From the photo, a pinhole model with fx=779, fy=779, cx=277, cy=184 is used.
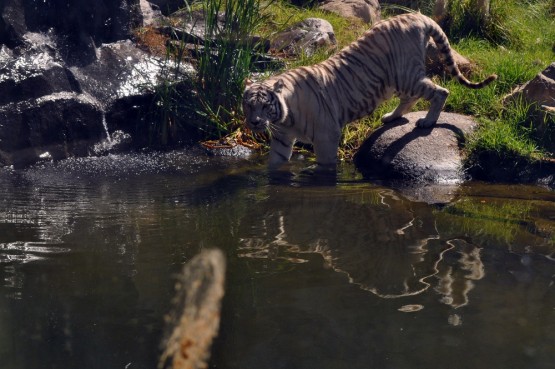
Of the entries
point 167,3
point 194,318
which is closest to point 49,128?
point 167,3

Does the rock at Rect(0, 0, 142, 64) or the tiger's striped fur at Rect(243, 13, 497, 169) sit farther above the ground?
the rock at Rect(0, 0, 142, 64)

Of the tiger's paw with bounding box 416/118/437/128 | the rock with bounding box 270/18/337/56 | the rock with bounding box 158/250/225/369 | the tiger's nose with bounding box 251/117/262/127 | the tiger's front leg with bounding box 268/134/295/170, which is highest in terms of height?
the rock with bounding box 158/250/225/369

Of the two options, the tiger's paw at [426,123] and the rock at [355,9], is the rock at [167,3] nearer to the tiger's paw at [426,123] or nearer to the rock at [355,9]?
the rock at [355,9]

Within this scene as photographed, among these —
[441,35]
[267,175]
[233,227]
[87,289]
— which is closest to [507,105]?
[441,35]

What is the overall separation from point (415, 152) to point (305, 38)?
2.89 m

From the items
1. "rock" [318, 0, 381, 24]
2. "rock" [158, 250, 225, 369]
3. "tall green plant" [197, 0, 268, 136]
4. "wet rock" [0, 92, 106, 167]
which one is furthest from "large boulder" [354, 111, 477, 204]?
"rock" [158, 250, 225, 369]

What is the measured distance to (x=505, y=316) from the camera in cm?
346

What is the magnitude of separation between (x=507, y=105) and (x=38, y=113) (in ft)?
14.9

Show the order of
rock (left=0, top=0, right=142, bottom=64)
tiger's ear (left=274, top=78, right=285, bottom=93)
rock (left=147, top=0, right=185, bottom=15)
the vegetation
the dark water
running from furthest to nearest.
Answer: rock (left=147, top=0, right=185, bottom=15) → rock (left=0, top=0, right=142, bottom=64) → the vegetation → tiger's ear (left=274, top=78, right=285, bottom=93) → the dark water

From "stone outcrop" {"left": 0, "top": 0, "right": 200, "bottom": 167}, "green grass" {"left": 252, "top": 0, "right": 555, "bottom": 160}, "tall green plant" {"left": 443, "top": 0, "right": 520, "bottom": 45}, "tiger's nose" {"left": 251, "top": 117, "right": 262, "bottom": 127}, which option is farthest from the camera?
"tall green plant" {"left": 443, "top": 0, "right": 520, "bottom": 45}

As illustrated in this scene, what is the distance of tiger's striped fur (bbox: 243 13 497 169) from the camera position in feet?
22.1

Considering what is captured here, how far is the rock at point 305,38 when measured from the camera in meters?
9.02

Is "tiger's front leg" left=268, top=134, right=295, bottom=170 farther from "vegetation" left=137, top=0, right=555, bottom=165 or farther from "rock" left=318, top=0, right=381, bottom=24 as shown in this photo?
"rock" left=318, top=0, right=381, bottom=24

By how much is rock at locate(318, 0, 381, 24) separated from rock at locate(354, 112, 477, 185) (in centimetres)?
376
